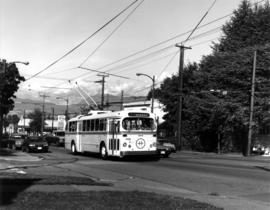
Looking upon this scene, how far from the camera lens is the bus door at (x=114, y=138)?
88.2 feet

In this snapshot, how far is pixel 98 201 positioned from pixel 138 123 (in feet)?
55.9

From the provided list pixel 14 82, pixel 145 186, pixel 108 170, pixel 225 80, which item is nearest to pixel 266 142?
pixel 225 80

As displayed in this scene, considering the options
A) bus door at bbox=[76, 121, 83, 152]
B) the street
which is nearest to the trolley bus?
bus door at bbox=[76, 121, 83, 152]

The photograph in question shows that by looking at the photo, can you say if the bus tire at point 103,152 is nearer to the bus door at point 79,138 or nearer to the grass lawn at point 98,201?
the bus door at point 79,138

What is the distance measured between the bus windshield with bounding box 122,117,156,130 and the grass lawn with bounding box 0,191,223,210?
1515 centimetres

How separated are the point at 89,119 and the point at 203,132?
2412 centimetres

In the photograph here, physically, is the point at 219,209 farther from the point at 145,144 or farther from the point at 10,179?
the point at 145,144

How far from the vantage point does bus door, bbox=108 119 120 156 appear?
26875mm

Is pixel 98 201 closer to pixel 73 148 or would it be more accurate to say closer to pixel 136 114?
pixel 136 114

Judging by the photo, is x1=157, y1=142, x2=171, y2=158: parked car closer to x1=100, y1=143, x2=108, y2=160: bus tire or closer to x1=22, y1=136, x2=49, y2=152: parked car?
x1=100, y1=143, x2=108, y2=160: bus tire

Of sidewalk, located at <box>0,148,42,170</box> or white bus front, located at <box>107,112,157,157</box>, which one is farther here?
white bus front, located at <box>107,112,157,157</box>

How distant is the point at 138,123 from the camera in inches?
1074

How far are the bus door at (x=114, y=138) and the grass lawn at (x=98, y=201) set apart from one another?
15098mm

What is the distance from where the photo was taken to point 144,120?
27516mm
